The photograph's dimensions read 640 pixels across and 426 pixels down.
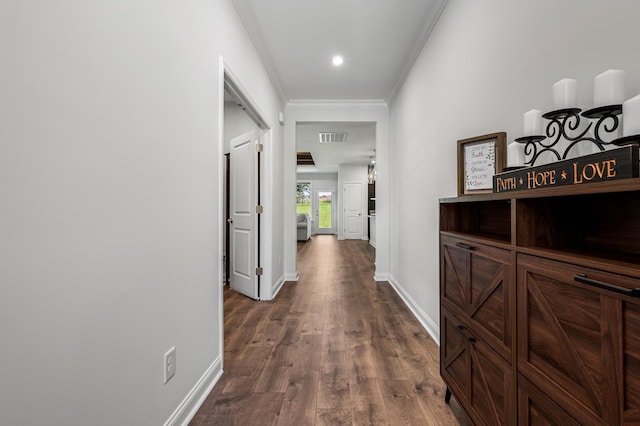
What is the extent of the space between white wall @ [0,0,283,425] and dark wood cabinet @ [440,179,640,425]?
52.6 inches

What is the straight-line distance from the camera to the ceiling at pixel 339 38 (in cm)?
230

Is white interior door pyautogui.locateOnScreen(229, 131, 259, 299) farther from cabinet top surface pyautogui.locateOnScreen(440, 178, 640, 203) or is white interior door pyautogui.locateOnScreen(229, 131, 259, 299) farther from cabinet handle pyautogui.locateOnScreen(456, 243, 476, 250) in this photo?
cabinet top surface pyautogui.locateOnScreen(440, 178, 640, 203)

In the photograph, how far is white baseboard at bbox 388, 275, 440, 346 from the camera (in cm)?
235

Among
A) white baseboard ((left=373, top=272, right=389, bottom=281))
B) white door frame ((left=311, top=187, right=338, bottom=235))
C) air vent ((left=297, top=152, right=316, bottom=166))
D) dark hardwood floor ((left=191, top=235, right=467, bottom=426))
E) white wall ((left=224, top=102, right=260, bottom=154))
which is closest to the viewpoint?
dark hardwood floor ((left=191, top=235, right=467, bottom=426))

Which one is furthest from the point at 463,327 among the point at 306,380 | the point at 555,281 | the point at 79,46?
the point at 79,46

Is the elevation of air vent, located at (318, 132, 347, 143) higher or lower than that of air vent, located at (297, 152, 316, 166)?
lower

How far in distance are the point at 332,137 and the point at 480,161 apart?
15.7 feet

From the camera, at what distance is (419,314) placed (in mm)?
2779

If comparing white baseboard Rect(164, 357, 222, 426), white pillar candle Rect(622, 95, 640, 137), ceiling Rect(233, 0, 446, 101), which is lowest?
white baseboard Rect(164, 357, 222, 426)

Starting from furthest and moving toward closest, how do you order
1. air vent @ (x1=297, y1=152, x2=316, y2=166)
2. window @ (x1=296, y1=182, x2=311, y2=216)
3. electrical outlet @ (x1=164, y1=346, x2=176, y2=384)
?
window @ (x1=296, y1=182, x2=311, y2=216), air vent @ (x1=297, y1=152, x2=316, y2=166), electrical outlet @ (x1=164, y1=346, x2=176, y2=384)

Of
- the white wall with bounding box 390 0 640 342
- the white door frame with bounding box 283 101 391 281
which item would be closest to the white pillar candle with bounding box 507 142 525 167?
the white wall with bounding box 390 0 640 342

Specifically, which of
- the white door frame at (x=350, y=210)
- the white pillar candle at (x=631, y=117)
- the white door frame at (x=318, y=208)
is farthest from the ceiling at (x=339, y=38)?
the white door frame at (x=318, y=208)

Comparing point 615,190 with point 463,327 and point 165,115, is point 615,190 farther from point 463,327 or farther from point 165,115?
point 165,115

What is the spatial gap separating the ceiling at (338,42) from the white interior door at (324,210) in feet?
27.8
